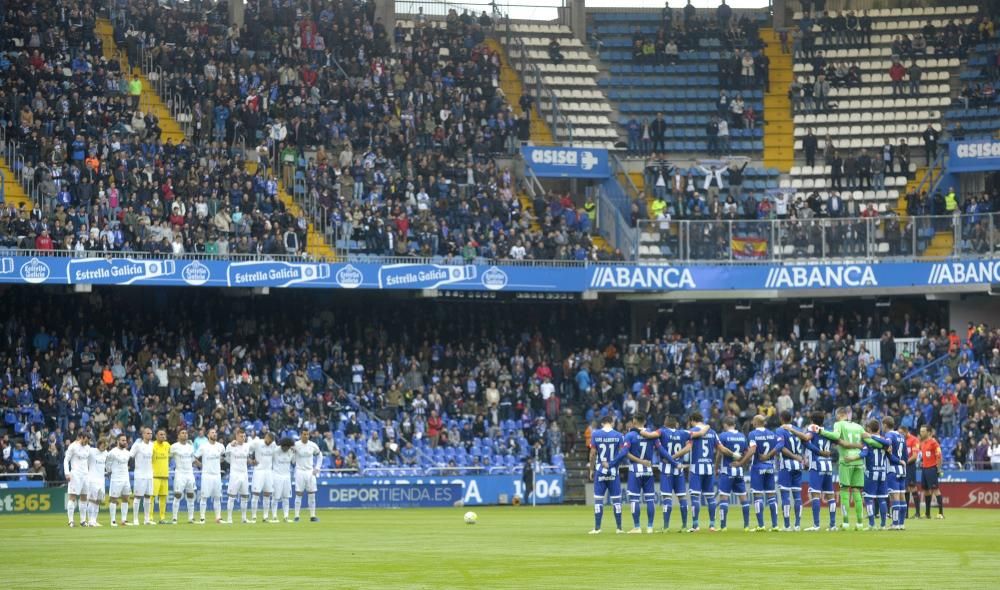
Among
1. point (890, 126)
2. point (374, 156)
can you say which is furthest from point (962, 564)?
point (890, 126)

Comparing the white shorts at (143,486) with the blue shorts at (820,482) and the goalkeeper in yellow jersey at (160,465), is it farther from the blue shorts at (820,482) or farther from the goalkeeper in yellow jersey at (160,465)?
the blue shorts at (820,482)

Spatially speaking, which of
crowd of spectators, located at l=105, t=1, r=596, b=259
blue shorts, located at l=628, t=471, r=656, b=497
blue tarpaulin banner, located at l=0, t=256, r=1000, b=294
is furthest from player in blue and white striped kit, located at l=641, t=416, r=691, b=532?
crowd of spectators, located at l=105, t=1, r=596, b=259

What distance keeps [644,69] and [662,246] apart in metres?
10.4

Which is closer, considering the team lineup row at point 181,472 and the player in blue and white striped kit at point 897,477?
the player in blue and white striped kit at point 897,477

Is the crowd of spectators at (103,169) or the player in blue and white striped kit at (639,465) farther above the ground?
the crowd of spectators at (103,169)

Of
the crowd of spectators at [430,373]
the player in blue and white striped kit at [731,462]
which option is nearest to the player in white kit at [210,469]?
the crowd of spectators at [430,373]

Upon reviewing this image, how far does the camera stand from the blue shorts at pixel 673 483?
28.8 m

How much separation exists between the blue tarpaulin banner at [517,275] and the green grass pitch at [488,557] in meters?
14.2

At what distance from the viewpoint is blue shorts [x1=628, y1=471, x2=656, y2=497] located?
93.2ft

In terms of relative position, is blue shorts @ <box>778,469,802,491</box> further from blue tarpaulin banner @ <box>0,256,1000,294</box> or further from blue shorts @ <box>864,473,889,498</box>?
blue tarpaulin banner @ <box>0,256,1000,294</box>

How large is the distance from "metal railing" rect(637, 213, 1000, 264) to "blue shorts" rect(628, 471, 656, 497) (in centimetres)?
2655

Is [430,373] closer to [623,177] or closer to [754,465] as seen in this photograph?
[623,177]

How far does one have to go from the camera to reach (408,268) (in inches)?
2019

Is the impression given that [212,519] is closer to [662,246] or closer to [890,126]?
[662,246]
